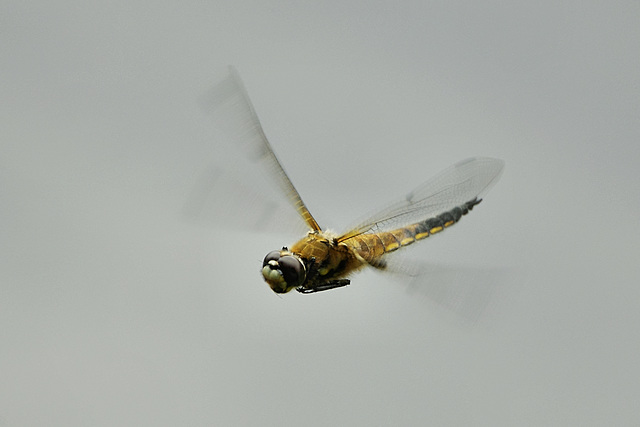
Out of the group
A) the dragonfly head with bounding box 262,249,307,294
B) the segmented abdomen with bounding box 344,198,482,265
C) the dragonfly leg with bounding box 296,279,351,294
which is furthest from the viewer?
the segmented abdomen with bounding box 344,198,482,265

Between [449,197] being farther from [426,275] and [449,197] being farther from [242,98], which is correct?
[242,98]

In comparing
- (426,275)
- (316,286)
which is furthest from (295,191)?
(426,275)

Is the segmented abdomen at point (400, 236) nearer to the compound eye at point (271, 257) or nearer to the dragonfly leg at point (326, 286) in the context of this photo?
the dragonfly leg at point (326, 286)

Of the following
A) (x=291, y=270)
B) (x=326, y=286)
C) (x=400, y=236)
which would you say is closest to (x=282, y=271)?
(x=291, y=270)

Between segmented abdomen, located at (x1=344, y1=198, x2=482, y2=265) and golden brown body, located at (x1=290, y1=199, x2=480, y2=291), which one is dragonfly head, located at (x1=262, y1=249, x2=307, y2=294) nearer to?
golden brown body, located at (x1=290, y1=199, x2=480, y2=291)

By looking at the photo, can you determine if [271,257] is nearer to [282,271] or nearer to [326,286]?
[282,271]

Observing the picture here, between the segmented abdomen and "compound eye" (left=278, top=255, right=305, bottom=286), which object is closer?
"compound eye" (left=278, top=255, right=305, bottom=286)
